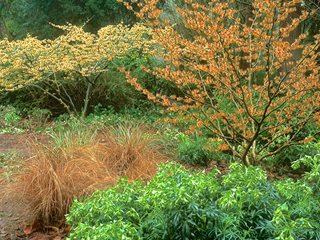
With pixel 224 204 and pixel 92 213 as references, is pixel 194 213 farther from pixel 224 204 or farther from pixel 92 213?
pixel 92 213

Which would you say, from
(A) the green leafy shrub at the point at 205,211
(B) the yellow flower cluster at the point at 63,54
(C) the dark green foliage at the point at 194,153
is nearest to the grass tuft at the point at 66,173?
(C) the dark green foliage at the point at 194,153

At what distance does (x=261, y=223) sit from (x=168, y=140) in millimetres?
3944

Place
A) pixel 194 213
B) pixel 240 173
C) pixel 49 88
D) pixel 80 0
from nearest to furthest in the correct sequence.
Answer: pixel 194 213 → pixel 240 173 → pixel 49 88 → pixel 80 0

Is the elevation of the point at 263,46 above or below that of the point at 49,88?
above

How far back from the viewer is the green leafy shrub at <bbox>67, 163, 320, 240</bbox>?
2.46 metres

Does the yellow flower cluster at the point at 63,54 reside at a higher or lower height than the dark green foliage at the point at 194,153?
higher

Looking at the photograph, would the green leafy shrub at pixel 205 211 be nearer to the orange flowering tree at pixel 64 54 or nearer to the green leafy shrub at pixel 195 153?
the green leafy shrub at pixel 195 153

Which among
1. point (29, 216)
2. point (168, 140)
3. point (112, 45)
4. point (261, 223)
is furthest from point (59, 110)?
point (261, 223)

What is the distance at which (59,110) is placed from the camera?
33.6 ft

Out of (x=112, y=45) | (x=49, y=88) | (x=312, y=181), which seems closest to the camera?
(x=312, y=181)

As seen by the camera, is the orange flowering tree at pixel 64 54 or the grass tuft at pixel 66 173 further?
the orange flowering tree at pixel 64 54

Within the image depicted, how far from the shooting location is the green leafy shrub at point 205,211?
246 centimetres

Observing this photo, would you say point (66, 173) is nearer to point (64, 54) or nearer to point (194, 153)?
point (194, 153)

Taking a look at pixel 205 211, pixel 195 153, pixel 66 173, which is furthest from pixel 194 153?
pixel 205 211
